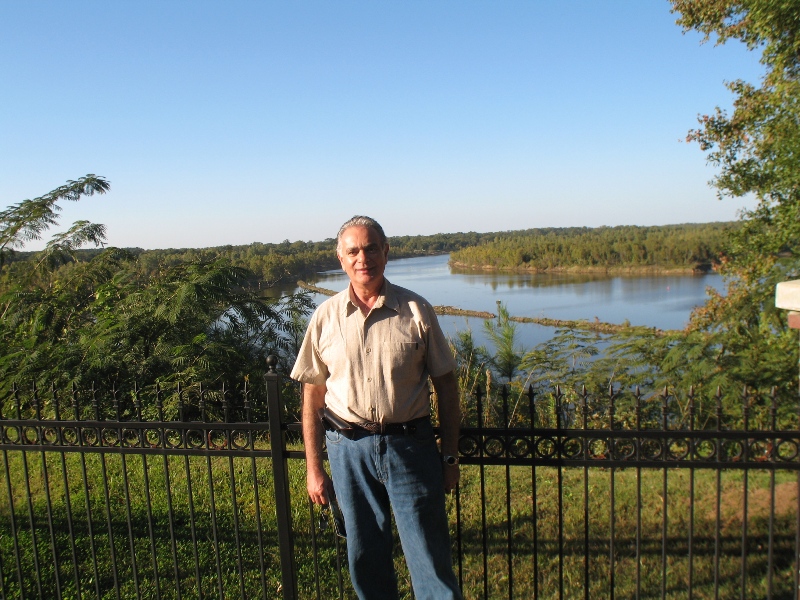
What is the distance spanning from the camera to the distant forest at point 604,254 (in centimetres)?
2906

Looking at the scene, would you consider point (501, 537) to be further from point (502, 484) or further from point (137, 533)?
point (137, 533)

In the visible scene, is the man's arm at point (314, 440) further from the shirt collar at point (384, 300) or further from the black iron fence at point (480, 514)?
the shirt collar at point (384, 300)

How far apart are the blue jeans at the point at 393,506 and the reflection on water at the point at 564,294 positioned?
32.7ft

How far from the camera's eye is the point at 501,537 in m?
3.96

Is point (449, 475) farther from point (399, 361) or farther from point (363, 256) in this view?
point (363, 256)

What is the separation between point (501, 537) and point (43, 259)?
894 cm

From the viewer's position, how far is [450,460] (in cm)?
236

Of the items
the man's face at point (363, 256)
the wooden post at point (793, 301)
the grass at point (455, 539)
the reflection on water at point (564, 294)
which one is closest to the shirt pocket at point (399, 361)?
the man's face at point (363, 256)

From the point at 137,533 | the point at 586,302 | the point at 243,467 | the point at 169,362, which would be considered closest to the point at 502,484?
the point at 243,467

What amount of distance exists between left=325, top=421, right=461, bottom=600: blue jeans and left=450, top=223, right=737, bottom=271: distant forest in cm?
2703

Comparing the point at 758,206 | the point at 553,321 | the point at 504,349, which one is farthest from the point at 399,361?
the point at 553,321

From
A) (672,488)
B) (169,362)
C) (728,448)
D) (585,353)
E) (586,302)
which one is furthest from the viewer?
(586,302)

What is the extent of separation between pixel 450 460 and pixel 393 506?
29 centimetres

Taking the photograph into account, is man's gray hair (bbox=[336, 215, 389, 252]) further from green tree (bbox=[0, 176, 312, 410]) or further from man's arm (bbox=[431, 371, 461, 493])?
green tree (bbox=[0, 176, 312, 410])
